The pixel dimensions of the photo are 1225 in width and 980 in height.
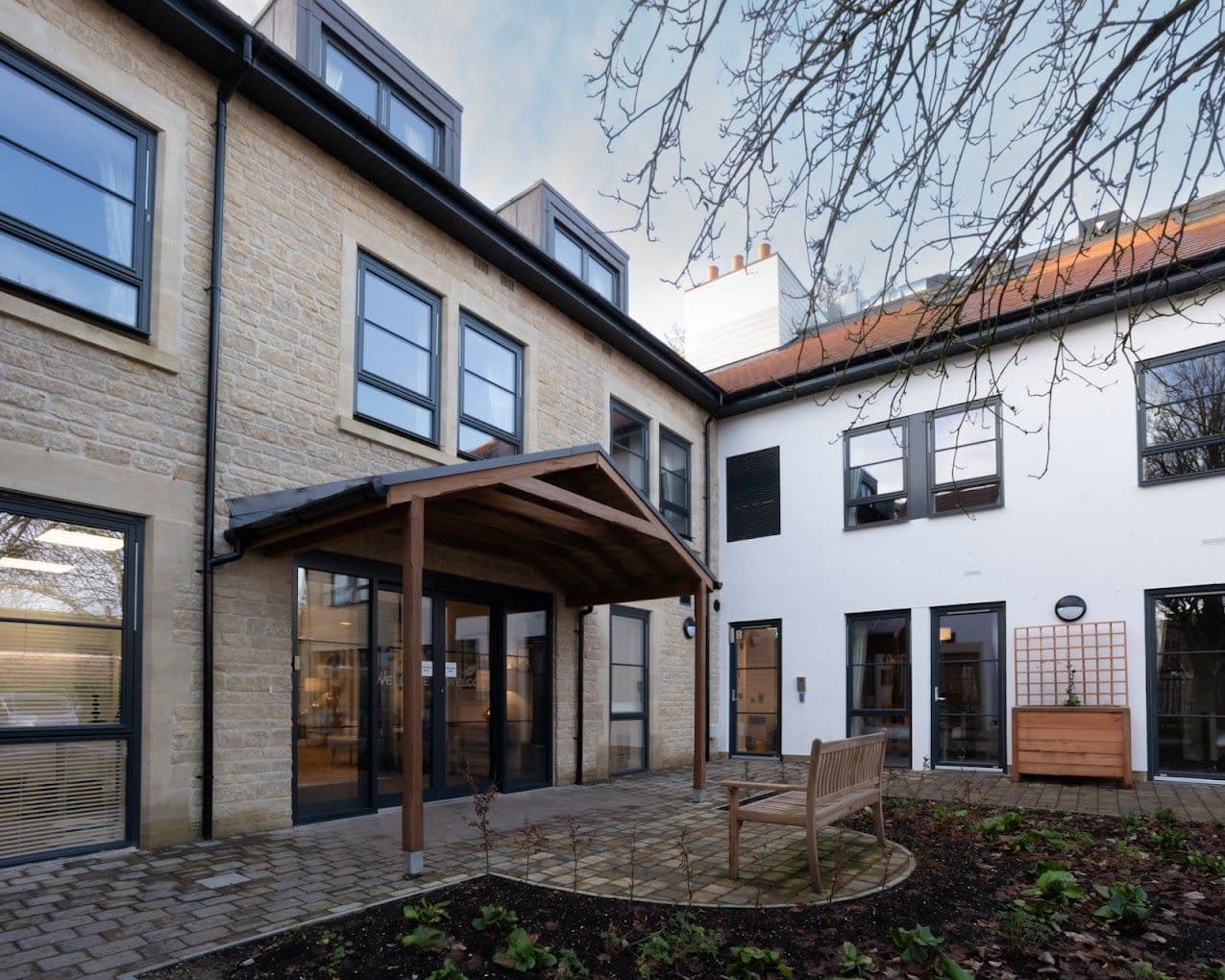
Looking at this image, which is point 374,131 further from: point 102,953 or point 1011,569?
point 1011,569

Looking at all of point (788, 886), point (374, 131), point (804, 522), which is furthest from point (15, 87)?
point (804, 522)

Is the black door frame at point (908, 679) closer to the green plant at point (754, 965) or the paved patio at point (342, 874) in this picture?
the paved patio at point (342, 874)

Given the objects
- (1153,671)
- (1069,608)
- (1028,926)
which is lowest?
(1028,926)

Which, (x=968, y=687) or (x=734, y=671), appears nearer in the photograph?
(x=968, y=687)

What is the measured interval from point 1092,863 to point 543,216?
30.2ft

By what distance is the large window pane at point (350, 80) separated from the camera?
27.5 ft

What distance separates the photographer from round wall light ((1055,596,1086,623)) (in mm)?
9750

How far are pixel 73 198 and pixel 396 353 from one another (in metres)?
2.91

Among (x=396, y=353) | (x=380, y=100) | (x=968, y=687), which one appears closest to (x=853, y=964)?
(x=396, y=353)

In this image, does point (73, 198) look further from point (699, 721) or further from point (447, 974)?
point (699, 721)

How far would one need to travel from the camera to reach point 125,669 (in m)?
5.59

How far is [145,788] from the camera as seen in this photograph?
5.54 m

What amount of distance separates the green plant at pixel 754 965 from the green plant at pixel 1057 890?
195cm

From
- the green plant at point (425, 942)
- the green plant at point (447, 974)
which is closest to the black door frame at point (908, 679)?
the green plant at point (425, 942)
